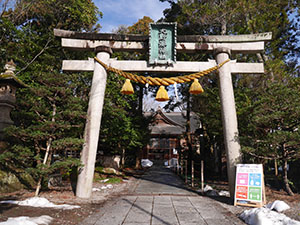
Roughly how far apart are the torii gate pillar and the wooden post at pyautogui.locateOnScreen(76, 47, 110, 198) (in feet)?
12.9

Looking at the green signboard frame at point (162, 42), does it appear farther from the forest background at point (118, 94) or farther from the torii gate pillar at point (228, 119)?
the forest background at point (118, 94)

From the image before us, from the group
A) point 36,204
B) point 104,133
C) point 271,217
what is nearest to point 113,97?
point 104,133

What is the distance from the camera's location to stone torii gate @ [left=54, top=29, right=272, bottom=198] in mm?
6594

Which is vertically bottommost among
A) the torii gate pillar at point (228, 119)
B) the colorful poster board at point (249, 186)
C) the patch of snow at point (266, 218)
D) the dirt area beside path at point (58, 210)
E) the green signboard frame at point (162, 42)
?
the dirt area beside path at point (58, 210)

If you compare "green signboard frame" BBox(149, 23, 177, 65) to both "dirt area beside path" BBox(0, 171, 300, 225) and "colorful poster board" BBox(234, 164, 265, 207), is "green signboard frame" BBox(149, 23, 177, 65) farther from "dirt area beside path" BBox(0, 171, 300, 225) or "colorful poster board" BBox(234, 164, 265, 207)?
"dirt area beside path" BBox(0, 171, 300, 225)

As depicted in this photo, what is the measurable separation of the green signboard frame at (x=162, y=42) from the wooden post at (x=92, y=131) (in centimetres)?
157

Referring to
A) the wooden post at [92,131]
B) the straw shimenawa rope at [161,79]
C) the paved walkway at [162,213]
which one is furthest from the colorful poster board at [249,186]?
the wooden post at [92,131]

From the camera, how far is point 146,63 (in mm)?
7105

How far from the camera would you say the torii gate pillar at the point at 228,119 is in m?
6.31

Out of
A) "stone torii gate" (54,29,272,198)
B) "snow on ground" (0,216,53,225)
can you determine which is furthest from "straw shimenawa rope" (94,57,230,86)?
"snow on ground" (0,216,53,225)

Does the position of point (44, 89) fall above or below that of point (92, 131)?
above

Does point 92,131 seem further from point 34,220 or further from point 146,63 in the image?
point 34,220

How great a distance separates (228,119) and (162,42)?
11.1 ft

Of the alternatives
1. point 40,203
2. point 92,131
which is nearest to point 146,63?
point 92,131
